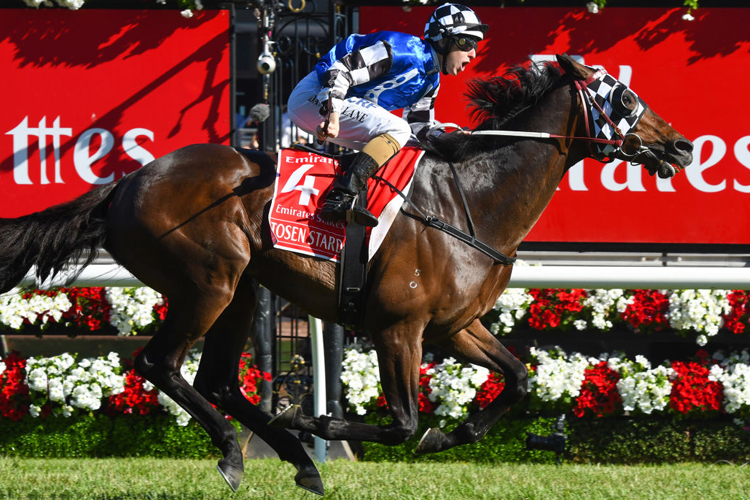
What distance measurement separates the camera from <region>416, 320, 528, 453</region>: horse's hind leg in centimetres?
408

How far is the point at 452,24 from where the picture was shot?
159 inches

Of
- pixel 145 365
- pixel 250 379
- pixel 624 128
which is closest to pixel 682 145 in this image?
pixel 624 128

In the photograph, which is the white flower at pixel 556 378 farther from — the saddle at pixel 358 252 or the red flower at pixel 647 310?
the saddle at pixel 358 252

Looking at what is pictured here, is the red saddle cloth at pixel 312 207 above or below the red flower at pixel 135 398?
above

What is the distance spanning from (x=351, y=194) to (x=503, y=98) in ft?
3.08

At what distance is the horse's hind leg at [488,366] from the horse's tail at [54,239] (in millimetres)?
1637

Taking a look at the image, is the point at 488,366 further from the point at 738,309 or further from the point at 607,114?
the point at 738,309

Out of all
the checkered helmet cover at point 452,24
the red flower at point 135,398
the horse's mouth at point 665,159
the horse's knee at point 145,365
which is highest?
the checkered helmet cover at point 452,24

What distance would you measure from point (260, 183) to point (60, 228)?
0.91 meters

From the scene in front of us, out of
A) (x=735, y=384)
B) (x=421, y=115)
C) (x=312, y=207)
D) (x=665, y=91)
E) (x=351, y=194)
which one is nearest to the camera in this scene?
(x=351, y=194)

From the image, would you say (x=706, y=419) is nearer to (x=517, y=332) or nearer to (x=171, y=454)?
(x=517, y=332)

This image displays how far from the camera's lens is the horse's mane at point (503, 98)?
4.12m

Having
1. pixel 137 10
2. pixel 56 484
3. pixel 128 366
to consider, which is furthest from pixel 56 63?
pixel 56 484

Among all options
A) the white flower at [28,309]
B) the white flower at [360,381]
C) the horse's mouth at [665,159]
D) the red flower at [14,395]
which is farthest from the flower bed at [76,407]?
the horse's mouth at [665,159]
